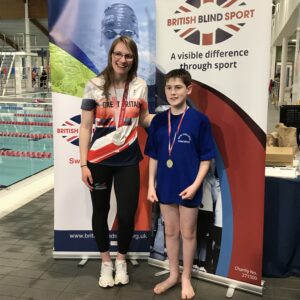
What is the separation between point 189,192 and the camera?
2.03 meters

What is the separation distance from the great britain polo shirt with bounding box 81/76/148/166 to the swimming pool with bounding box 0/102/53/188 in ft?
8.97

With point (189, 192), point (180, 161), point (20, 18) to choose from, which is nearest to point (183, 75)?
point (180, 161)

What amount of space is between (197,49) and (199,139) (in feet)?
1.64

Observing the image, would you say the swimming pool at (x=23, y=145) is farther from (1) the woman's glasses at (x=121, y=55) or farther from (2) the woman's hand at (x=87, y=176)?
(1) the woman's glasses at (x=121, y=55)

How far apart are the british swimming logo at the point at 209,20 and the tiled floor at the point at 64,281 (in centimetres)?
138

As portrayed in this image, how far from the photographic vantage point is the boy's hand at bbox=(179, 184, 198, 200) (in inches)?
79.7

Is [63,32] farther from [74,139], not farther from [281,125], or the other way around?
[281,125]

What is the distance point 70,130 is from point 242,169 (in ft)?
3.55

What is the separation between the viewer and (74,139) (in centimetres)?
256

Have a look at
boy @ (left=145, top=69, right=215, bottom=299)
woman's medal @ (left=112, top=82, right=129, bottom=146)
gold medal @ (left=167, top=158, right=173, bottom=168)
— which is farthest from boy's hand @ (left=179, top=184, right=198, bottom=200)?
woman's medal @ (left=112, top=82, right=129, bottom=146)

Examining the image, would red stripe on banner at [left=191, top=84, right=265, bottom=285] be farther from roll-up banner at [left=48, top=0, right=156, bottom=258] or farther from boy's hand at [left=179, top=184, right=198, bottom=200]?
roll-up banner at [left=48, top=0, right=156, bottom=258]

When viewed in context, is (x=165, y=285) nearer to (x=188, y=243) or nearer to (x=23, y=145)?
(x=188, y=243)

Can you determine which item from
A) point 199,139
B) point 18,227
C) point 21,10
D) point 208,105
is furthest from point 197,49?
point 21,10

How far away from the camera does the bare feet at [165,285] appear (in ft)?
7.35
